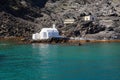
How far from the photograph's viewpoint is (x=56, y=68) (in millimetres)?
73125

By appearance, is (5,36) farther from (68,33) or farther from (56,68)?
(56,68)

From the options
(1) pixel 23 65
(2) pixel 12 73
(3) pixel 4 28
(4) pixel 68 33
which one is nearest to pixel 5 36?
(3) pixel 4 28

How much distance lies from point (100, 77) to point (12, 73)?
14.5 m

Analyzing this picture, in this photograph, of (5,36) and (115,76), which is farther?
(5,36)

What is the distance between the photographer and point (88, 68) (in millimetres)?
72562

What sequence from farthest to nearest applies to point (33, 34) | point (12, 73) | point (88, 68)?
point (33, 34) < point (88, 68) < point (12, 73)

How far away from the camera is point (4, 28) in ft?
625

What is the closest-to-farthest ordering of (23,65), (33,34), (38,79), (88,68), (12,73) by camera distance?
(38,79), (12,73), (88,68), (23,65), (33,34)

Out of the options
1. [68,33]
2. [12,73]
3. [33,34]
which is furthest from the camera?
[68,33]

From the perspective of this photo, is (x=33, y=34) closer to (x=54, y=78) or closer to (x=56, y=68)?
(x=56, y=68)

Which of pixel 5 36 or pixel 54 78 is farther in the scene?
pixel 5 36

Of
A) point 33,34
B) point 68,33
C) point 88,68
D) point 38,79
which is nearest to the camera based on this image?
point 38,79

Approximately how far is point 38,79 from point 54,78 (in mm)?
2575

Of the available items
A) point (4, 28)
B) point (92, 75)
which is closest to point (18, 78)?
point (92, 75)
